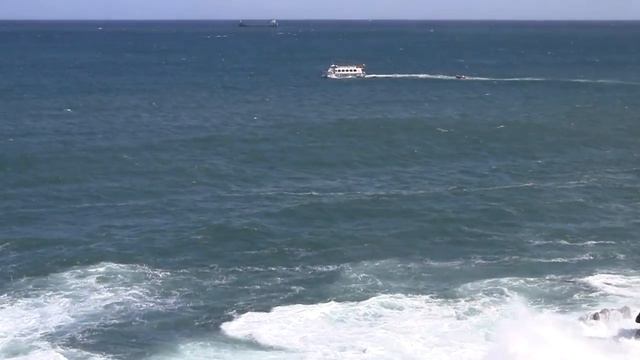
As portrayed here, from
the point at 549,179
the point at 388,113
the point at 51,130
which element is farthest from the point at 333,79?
the point at 549,179

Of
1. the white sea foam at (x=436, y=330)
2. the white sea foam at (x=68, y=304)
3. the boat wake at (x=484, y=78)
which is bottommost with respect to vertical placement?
the white sea foam at (x=68, y=304)

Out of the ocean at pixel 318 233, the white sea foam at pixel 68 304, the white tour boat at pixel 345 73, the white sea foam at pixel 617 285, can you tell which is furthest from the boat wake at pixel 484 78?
the white sea foam at pixel 68 304

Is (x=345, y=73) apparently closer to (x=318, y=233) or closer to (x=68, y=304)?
(x=318, y=233)

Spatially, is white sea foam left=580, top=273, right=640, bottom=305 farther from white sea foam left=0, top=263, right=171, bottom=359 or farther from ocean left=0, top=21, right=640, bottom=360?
white sea foam left=0, top=263, right=171, bottom=359

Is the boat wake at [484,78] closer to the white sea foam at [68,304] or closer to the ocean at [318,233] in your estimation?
the ocean at [318,233]

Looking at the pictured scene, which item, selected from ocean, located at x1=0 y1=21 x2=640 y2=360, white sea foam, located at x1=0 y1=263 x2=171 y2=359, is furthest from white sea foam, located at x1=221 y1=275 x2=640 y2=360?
white sea foam, located at x1=0 y1=263 x2=171 y2=359
